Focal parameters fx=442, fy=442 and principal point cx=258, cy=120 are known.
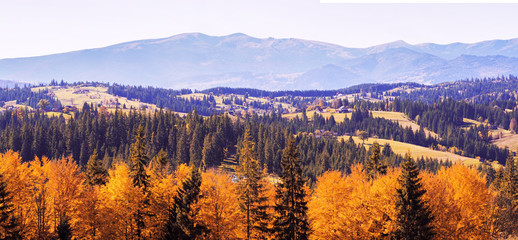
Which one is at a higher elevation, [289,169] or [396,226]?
[289,169]

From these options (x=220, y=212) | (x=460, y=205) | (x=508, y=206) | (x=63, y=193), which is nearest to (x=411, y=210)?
(x=460, y=205)

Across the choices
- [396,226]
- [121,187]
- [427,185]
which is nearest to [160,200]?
[121,187]

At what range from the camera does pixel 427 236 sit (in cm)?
5731

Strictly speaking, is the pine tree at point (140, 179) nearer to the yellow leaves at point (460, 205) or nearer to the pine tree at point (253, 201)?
the pine tree at point (253, 201)

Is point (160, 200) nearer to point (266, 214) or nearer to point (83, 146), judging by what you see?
point (266, 214)

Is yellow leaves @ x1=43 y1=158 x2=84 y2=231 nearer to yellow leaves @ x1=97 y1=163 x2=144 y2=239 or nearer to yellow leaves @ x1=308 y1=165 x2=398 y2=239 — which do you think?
yellow leaves @ x1=97 y1=163 x2=144 y2=239

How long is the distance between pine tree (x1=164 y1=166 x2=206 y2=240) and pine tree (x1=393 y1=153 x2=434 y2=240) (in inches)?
1055

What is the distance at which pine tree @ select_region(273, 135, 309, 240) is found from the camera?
2393 inches

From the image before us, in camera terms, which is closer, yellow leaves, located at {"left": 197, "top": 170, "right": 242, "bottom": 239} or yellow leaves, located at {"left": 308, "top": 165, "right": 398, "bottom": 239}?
yellow leaves, located at {"left": 308, "top": 165, "right": 398, "bottom": 239}

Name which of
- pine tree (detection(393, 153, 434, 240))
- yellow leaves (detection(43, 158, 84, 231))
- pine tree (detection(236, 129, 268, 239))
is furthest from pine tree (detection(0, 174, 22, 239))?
pine tree (detection(393, 153, 434, 240))

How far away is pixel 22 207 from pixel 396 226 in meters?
54.1

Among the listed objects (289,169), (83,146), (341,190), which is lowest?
(83,146)

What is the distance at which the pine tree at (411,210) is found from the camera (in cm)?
5678

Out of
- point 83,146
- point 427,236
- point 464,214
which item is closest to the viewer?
point 427,236
